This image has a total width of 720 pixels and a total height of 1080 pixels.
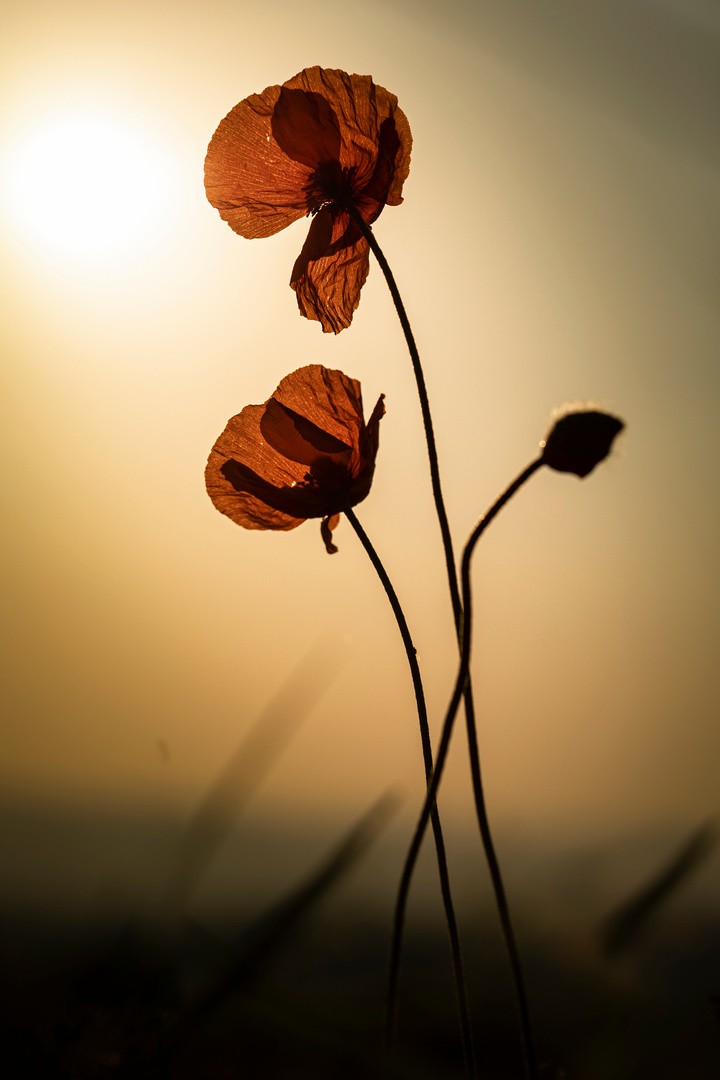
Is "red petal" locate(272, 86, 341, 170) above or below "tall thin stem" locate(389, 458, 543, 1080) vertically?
above

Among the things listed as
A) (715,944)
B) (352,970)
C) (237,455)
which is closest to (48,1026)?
(237,455)

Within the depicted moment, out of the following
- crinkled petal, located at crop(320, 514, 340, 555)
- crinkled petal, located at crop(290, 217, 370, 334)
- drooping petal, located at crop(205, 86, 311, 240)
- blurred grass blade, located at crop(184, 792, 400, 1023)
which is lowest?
blurred grass blade, located at crop(184, 792, 400, 1023)

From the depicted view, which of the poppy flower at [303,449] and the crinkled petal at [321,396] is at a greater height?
the crinkled petal at [321,396]

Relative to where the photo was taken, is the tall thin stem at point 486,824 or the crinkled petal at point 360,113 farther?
the crinkled petal at point 360,113

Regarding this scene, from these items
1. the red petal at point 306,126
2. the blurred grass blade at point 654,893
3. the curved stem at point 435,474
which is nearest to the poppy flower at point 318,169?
Answer: the red petal at point 306,126

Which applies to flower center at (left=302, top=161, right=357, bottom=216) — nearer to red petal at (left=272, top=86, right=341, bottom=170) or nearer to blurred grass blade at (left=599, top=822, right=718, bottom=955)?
red petal at (left=272, top=86, right=341, bottom=170)

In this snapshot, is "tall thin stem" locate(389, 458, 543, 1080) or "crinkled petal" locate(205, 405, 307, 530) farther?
"crinkled petal" locate(205, 405, 307, 530)

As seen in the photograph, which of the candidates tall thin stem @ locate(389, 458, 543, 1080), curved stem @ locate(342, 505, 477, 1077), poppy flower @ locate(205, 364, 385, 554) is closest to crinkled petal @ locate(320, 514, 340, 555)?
poppy flower @ locate(205, 364, 385, 554)

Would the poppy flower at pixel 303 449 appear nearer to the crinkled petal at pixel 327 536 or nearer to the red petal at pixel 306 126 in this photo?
the crinkled petal at pixel 327 536

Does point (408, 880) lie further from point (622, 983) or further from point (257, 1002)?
point (622, 983)
